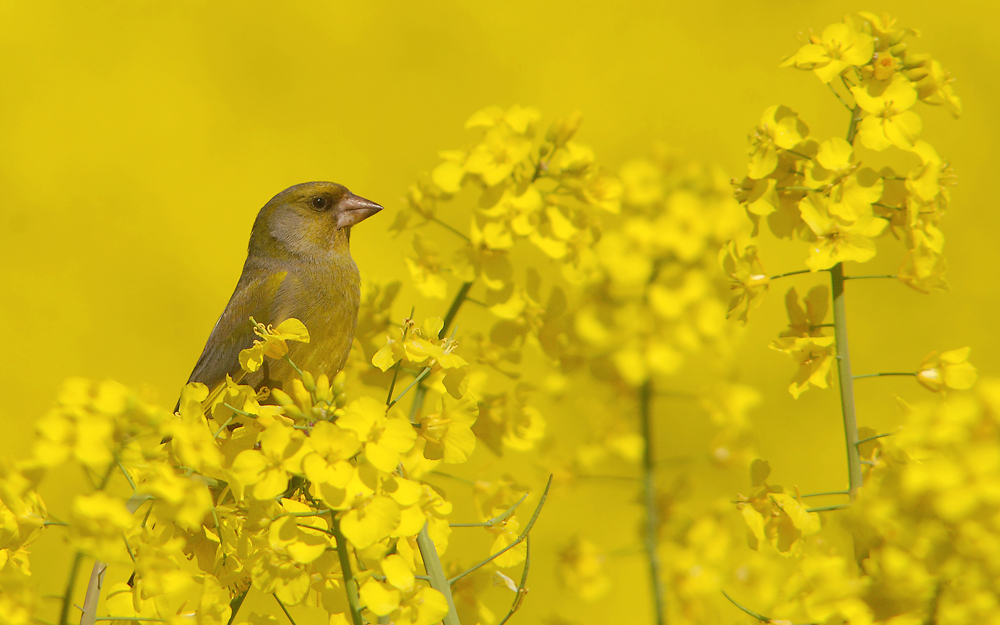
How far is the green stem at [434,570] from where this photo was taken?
1.83ft

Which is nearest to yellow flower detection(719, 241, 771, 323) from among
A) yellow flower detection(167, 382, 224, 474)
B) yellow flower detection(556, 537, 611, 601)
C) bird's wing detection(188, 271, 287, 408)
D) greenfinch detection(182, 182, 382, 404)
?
yellow flower detection(556, 537, 611, 601)

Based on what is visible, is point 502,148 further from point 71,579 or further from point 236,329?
point 236,329

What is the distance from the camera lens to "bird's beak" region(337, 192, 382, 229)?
1.40 meters

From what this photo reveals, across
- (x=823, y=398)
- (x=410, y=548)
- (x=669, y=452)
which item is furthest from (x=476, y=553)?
(x=669, y=452)

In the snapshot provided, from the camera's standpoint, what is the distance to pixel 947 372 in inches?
23.8

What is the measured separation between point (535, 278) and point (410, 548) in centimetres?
21

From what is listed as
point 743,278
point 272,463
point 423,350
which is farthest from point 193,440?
point 743,278

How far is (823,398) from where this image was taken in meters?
1.89

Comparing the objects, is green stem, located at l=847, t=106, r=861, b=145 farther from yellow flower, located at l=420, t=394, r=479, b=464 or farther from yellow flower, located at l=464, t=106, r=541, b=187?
yellow flower, located at l=420, t=394, r=479, b=464

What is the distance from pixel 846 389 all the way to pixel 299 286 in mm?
946

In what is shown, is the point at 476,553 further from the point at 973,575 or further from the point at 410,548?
the point at 973,575

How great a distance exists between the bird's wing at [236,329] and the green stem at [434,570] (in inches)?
29.2

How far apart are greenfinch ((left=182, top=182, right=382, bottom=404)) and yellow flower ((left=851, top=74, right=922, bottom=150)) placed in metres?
0.81

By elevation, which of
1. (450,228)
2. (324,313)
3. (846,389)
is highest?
(450,228)
